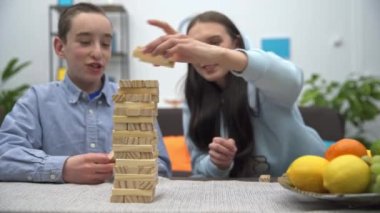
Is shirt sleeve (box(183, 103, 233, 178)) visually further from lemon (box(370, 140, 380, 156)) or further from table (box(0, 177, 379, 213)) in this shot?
lemon (box(370, 140, 380, 156))

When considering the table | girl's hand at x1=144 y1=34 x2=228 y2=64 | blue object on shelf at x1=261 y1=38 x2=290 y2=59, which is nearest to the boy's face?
girl's hand at x1=144 y1=34 x2=228 y2=64

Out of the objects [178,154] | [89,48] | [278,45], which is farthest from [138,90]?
[278,45]

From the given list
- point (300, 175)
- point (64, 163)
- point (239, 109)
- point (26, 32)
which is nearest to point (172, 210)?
point (300, 175)

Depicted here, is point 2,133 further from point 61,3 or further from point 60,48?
point 61,3

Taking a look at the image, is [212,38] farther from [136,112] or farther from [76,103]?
[136,112]

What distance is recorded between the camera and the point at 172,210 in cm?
67

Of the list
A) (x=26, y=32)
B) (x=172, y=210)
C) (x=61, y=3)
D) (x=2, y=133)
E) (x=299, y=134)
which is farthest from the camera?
(x=26, y=32)

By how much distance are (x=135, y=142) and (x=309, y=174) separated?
1.02ft

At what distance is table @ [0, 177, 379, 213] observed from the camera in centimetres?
68

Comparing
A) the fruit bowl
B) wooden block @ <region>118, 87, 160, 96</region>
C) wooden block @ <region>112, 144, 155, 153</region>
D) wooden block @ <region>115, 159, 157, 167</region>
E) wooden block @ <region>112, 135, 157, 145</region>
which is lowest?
the fruit bowl

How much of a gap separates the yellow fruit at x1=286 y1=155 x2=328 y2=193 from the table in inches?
1.1

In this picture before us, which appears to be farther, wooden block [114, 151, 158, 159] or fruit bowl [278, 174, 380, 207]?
wooden block [114, 151, 158, 159]

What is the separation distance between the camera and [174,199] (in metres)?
0.77

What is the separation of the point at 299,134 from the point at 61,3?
317 centimetres
